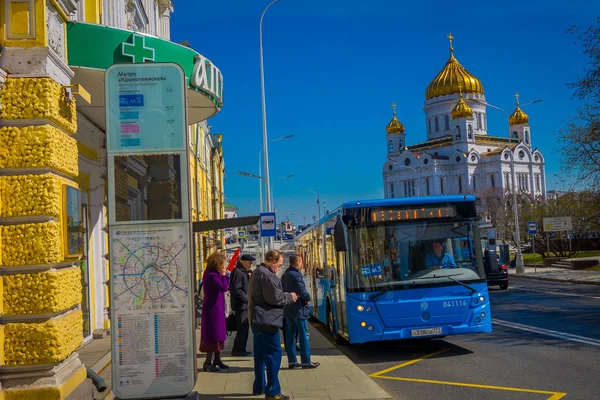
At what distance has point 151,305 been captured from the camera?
6.52m

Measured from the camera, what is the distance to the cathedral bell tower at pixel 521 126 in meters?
131

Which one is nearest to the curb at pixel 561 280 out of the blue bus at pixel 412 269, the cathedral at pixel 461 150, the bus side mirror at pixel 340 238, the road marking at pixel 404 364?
the road marking at pixel 404 364

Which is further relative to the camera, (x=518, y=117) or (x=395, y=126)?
(x=395, y=126)

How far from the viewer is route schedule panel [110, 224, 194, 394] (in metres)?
6.48

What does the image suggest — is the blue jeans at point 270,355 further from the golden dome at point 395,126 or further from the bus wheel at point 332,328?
the golden dome at point 395,126

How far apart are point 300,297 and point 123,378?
425 centimetres

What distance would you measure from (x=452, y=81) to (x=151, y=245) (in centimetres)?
12134

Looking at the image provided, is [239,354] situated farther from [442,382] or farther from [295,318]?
[442,382]

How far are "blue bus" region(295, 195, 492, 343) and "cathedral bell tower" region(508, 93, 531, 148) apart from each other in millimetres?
124072

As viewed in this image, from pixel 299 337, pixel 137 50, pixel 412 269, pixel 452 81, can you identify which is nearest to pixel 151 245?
pixel 137 50

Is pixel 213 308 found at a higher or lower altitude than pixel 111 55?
lower

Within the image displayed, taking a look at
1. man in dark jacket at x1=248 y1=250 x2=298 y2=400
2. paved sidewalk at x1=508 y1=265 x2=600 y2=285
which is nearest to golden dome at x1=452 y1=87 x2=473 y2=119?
paved sidewalk at x1=508 y1=265 x2=600 y2=285

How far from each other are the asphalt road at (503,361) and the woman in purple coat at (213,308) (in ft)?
7.76

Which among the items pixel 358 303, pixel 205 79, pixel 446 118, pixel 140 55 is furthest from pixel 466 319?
pixel 446 118
